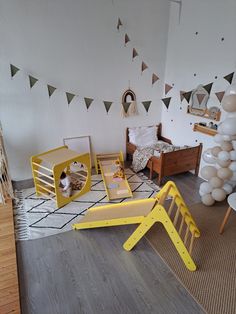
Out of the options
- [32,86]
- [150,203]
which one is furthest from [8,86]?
[150,203]

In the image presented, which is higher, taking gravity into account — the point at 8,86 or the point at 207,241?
the point at 8,86

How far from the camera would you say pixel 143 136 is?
3738 mm

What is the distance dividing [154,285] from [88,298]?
505mm

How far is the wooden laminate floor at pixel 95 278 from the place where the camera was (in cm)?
159

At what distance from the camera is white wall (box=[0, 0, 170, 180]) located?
2734mm

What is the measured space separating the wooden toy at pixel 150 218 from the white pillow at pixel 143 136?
61.0 inches

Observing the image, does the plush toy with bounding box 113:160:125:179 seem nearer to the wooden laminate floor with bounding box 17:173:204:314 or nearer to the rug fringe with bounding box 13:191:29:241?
the wooden laminate floor with bounding box 17:173:204:314

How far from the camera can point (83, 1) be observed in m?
2.85

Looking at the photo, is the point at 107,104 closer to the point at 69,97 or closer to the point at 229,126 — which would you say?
the point at 69,97

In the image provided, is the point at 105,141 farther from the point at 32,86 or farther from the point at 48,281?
the point at 48,281

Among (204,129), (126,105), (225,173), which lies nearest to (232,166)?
(225,173)

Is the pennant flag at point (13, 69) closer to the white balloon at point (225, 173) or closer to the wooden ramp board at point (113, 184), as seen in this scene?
the wooden ramp board at point (113, 184)

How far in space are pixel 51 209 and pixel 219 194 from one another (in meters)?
1.90

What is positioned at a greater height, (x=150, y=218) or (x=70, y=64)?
(x=70, y=64)
